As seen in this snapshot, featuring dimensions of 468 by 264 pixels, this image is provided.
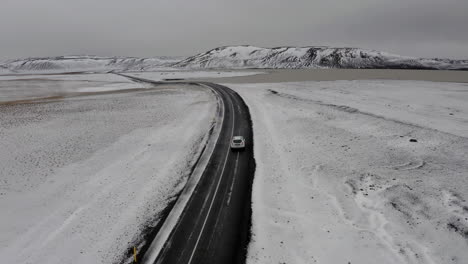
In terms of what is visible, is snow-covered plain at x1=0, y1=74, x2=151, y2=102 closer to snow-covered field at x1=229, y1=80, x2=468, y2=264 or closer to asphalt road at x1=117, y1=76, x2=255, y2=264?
snow-covered field at x1=229, y1=80, x2=468, y2=264

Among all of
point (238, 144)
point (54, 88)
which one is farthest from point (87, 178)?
point (54, 88)

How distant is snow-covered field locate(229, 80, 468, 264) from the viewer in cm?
1530

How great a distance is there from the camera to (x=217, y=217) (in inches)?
725

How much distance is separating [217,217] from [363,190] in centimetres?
1126

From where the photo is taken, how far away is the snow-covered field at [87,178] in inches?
650

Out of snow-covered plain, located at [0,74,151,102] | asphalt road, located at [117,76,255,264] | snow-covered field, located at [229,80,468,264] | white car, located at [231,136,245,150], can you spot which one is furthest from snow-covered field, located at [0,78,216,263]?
snow-covered plain, located at [0,74,151,102]

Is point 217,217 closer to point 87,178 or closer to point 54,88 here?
point 87,178

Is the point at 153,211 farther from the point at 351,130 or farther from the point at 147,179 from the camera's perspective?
the point at 351,130

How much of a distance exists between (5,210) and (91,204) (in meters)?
5.80

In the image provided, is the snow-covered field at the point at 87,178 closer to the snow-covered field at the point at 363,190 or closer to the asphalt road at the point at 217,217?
the asphalt road at the point at 217,217

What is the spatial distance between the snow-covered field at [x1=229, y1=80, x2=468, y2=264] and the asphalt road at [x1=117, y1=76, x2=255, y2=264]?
960mm

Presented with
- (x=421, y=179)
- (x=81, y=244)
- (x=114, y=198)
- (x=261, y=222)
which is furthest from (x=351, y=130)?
(x=81, y=244)

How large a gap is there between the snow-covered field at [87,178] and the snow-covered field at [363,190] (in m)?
8.27

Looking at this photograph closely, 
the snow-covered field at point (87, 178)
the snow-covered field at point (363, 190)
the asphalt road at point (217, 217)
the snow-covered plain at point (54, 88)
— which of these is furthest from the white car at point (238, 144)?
the snow-covered plain at point (54, 88)
